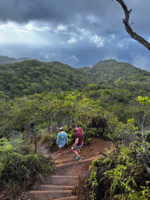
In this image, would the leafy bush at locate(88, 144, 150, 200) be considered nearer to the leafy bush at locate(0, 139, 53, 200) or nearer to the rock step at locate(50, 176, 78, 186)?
the rock step at locate(50, 176, 78, 186)

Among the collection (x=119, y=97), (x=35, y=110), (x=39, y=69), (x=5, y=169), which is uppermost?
(x=39, y=69)

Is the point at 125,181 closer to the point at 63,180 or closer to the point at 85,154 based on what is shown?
the point at 63,180

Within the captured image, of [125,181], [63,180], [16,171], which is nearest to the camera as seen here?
[125,181]

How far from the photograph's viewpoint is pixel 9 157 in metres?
3.37

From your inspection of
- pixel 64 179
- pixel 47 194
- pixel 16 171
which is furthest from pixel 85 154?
pixel 16 171

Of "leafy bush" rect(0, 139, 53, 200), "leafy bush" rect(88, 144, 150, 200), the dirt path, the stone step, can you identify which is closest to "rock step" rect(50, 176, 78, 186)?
the dirt path

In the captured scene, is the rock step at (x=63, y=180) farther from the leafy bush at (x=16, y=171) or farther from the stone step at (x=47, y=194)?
the stone step at (x=47, y=194)

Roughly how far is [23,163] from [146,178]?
9.39 ft

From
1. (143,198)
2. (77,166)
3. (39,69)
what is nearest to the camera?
(143,198)

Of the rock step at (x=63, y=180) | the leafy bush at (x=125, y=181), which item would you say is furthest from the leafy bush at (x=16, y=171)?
the leafy bush at (x=125, y=181)

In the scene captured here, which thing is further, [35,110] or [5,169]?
[35,110]

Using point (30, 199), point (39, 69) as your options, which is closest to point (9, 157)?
point (30, 199)

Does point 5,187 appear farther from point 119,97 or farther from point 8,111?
point 119,97

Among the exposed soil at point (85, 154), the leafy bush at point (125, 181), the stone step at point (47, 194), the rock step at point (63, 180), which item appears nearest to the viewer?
the leafy bush at point (125, 181)
